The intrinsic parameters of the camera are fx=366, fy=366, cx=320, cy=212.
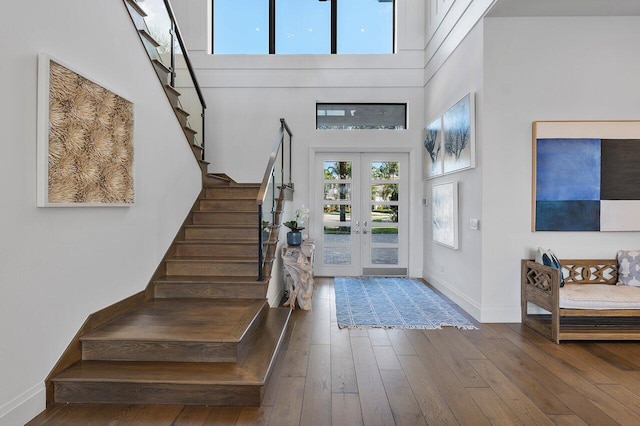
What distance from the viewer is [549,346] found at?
3330mm

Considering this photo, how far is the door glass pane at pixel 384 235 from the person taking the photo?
6.58 m

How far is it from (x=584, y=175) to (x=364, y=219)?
3.37m

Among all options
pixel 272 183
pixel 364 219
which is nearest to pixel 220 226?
pixel 272 183

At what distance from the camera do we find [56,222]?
2434 millimetres

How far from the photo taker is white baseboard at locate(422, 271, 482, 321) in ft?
13.6

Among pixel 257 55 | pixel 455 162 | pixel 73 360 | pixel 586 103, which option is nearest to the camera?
pixel 73 360

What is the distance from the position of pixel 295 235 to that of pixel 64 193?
2840 millimetres

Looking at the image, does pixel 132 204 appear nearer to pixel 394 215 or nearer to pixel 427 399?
pixel 427 399

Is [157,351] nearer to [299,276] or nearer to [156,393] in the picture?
[156,393]

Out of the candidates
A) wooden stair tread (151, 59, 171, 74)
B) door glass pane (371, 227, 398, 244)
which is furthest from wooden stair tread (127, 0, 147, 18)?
door glass pane (371, 227, 398, 244)

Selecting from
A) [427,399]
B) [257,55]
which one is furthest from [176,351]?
[257,55]

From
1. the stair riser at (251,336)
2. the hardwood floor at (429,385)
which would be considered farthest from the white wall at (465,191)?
the stair riser at (251,336)

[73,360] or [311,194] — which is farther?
[311,194]

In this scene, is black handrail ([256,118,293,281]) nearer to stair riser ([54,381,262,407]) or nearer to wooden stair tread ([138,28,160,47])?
stair riser ([54,381,262,407])
